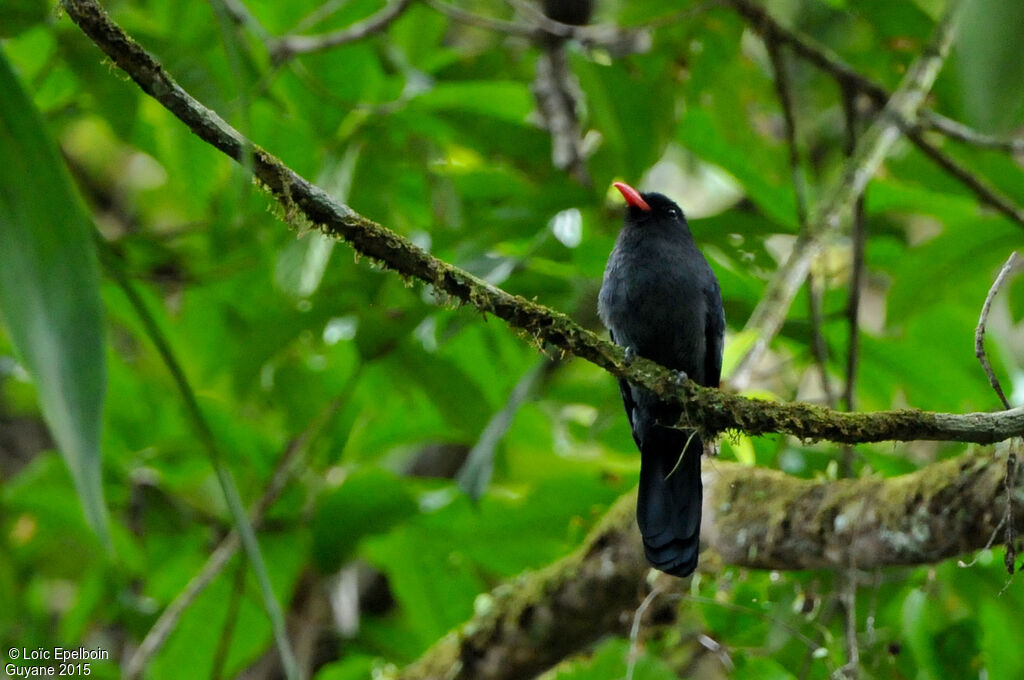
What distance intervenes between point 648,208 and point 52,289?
2859 millimetres

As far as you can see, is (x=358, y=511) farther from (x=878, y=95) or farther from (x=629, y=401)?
(x=878, y=95)

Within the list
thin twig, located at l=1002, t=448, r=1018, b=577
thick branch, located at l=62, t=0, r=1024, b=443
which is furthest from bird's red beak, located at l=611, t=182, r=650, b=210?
thin twig, located at l=1002, t=448, r=1018, b=577

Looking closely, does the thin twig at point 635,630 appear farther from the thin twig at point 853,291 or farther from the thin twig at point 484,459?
the thin twig at point 853,291

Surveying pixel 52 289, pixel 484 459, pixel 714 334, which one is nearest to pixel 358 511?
pixel 484 459

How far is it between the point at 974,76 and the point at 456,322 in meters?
2.70

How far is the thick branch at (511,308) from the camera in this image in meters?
1.44

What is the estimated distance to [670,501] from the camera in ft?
9.10

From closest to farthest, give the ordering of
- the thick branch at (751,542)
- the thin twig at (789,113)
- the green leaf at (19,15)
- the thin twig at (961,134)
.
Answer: the thick branch at (751,542) → the green leaf at (19,15) → the thin twig at (961,134) → the thin twig at (789,113)

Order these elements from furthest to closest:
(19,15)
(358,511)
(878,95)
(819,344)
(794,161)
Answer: (878,95) → (794,161) → (358,511) → (819,344) → (19,15)

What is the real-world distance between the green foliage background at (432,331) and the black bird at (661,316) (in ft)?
0.67

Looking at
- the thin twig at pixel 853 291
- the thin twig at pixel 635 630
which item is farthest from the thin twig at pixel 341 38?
the thin twig at pixel 635 630

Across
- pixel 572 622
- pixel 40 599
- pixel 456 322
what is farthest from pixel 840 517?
pixel 40 599

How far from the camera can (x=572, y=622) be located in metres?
3.29

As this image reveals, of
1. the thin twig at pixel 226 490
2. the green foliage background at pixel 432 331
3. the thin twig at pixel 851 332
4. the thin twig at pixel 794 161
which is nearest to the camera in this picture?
the thin twig at pixel 226 490
